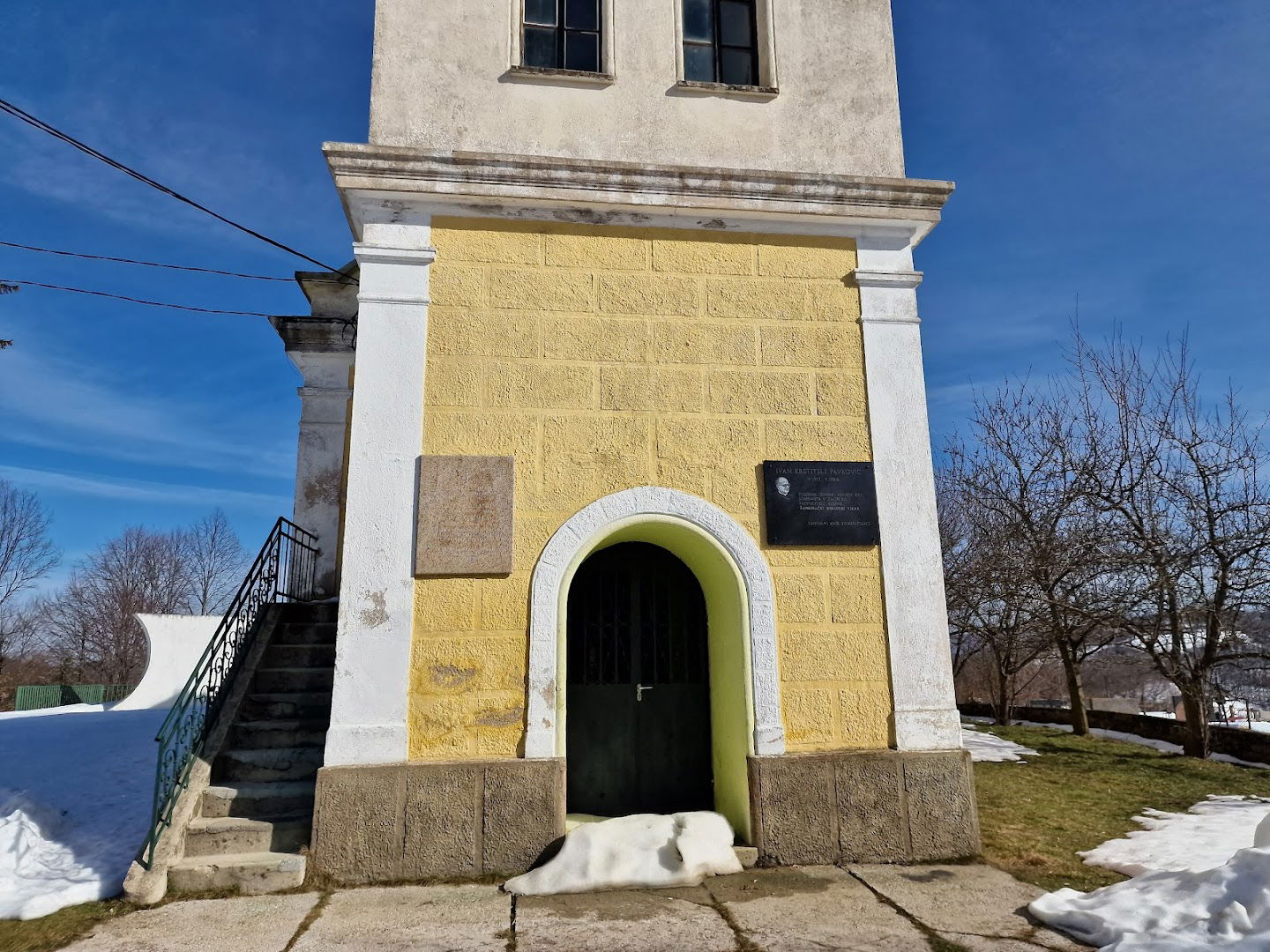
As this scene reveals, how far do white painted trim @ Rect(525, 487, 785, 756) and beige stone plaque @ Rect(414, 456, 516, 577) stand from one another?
350 mm

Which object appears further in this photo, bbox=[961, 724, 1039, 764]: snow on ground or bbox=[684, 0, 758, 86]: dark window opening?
bbox=[961, 724, 1039, 764]: snow on ground

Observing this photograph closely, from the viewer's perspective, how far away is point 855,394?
6.18 m

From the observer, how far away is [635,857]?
502cm

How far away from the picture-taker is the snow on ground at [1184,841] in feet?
17.3

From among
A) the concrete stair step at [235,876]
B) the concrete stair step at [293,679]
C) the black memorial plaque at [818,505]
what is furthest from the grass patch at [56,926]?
the black memorial plaque at [818,505]

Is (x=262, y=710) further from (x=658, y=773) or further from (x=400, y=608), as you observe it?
(x=658, y=773)

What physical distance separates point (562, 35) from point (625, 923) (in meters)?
6.60

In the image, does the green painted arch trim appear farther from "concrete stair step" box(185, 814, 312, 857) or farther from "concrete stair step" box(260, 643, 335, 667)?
"concrete stair step" box(260, 643, 335, 667)

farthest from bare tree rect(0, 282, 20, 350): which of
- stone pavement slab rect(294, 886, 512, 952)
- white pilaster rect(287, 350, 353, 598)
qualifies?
stone pavement slab rect(294, 886, 512, 952)

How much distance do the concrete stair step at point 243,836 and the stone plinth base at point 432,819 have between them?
0.26 meters

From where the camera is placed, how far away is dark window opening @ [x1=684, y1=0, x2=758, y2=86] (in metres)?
6.75

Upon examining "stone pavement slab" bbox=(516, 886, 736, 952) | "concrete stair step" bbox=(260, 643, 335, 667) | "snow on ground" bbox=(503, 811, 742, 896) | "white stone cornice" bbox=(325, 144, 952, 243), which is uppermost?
"white stone cornice" bbox=(325, 144, 952, 243)

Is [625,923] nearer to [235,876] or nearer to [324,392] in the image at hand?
[235,876]

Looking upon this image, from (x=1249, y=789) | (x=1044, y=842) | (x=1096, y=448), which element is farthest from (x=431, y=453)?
(x=1096, y=448)
